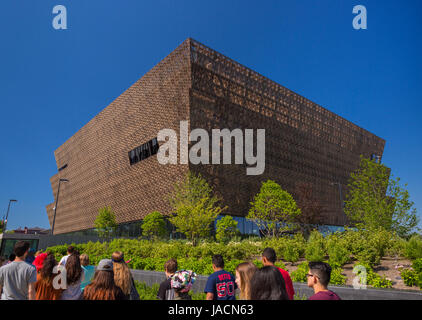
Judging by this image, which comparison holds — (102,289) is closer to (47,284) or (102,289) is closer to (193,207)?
(47,284)

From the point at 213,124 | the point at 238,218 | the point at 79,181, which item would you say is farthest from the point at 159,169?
the point at 79,181

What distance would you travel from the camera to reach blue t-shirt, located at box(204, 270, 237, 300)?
14.5 ft

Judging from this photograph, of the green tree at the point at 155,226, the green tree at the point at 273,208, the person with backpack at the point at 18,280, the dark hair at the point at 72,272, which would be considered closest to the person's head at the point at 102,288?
the dark hair at the point at 72,272

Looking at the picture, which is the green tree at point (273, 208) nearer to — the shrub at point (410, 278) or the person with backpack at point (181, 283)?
the shrub at point (410, 278)

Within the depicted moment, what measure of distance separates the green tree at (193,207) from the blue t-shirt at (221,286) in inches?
831

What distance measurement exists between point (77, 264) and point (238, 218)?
32.2 meters

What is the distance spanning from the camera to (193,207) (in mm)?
27047

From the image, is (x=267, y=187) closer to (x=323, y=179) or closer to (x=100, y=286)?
(x=323, y=179)

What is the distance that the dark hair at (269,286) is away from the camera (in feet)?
10.4

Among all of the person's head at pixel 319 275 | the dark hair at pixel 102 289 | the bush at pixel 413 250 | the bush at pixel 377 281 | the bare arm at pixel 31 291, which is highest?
the person's head at pixel 319 275

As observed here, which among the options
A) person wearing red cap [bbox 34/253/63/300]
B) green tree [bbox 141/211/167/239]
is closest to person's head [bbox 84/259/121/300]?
person wearing red cap [bbox 34/253/63/300]

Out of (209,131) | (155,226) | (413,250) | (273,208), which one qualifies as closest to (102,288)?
(413,250)

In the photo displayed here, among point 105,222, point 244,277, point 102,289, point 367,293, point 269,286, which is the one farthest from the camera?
point 105,222

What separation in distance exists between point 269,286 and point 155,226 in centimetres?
2998
